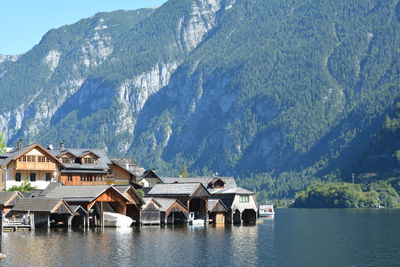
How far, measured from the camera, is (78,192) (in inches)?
5069

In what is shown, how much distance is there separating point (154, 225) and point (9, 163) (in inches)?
1109

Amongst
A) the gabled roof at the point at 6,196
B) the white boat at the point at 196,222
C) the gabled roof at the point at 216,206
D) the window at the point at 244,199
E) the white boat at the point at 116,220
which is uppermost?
the gabled roof at the point at 6,196

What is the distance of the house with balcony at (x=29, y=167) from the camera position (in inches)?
5699

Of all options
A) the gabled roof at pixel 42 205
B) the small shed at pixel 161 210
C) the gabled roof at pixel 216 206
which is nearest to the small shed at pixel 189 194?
the gabled roof at pixel 216 206

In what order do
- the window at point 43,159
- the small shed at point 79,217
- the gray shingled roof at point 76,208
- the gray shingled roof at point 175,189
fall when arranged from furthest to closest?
the window at point 43,159
the gray shingled roof at point 175,189
the small shed at point 79,217
the gray shingled roof at point 76,208

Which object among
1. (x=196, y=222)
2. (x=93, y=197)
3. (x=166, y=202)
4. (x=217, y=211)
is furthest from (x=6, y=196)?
(x=217, y=211)

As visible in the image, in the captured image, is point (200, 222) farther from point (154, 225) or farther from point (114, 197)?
point (114, 197)

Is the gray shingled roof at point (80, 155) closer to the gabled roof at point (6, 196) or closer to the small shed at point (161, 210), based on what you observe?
the small shed at point (161, 210)

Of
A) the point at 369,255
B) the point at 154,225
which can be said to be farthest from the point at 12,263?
the point at 154,225

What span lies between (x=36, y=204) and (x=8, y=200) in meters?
5.49

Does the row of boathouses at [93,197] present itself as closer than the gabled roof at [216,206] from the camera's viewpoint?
Yes

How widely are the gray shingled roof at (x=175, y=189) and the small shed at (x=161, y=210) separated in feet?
10.8

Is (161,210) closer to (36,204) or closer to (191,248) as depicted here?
(36,204)

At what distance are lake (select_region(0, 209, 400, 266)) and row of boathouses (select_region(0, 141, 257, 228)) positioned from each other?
16.4ft
